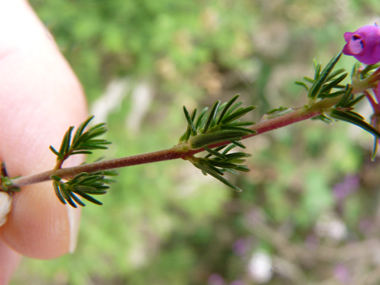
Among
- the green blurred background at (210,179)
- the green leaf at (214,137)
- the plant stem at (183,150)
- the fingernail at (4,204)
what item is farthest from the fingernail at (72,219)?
the green blurred background at (210,179)

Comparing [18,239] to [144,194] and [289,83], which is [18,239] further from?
[289,83]

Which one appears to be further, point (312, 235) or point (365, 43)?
point (312, 235)

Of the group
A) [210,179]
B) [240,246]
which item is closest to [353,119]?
[210,179]

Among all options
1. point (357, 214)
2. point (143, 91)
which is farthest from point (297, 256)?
point (143, 91)

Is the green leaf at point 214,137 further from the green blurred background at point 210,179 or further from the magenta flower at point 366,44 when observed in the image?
the green blurred background at point 210,179

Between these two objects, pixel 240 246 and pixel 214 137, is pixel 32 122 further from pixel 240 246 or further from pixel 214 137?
pixel 240 246

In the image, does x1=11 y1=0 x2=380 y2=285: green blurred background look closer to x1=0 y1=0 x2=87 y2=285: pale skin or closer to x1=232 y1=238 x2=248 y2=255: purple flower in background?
x1=232 y1=238 x2=248 y2=255: purple flower in background
